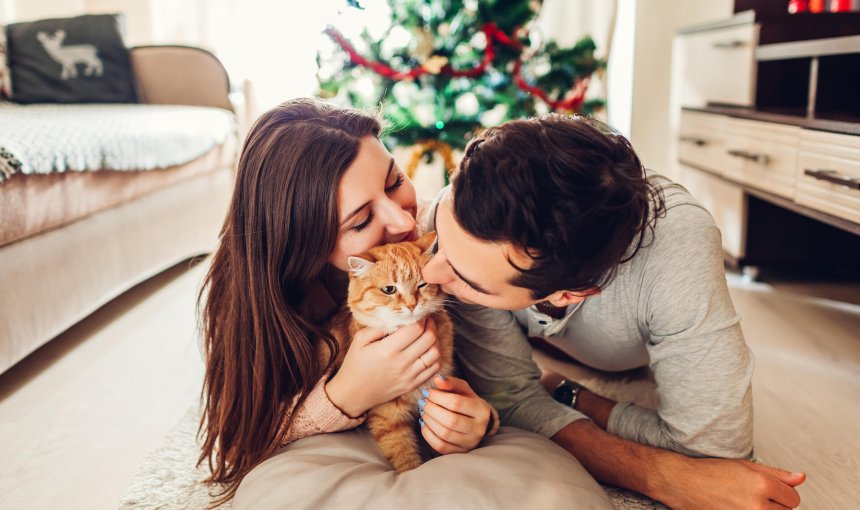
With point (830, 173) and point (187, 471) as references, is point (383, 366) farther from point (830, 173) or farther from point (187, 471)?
point (830, 173)

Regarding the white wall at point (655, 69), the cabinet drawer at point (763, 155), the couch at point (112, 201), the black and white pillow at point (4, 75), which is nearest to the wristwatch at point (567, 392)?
the cabinet drawer at point (763, 155)

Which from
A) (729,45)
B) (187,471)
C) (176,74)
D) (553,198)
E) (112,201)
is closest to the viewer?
(553,198)

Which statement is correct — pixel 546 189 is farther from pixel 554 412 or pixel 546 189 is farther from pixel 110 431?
pixel 110 431

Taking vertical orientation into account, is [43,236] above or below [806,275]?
above

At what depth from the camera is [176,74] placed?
3158 mm

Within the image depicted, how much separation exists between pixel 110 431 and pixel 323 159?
82 cm

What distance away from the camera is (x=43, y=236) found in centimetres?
174

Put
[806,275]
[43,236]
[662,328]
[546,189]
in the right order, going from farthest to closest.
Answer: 1. [806,275]
2. [43,236]
3. [662,328]
4. [546,189]

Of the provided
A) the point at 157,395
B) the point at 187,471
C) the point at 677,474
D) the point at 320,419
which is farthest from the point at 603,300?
the point at 157,395

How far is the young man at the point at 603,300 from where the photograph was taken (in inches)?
34.5

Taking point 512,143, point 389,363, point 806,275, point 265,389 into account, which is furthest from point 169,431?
point 806,275

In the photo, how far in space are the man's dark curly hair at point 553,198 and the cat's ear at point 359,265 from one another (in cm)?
23

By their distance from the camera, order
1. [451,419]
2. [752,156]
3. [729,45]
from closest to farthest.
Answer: [451,419]
[752,156]
[729,45]

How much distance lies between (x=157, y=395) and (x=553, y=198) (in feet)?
4.01
